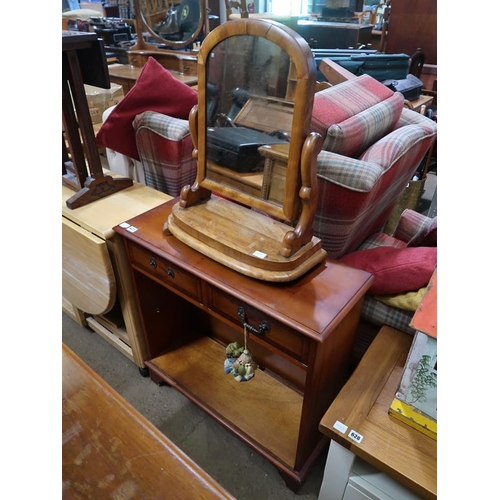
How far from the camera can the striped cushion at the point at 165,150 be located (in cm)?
135

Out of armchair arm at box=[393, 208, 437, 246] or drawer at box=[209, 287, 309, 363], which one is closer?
drawer at box=[209, 287, 309, 363]

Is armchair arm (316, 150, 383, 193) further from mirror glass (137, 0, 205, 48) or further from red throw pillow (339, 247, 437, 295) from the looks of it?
mirror glass (137, 0, 205, 48)

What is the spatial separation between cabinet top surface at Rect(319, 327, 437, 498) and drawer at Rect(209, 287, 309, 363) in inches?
7.4

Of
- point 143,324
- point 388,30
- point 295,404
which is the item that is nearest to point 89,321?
point 143,324

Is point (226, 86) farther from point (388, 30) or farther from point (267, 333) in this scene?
point (388, 30)

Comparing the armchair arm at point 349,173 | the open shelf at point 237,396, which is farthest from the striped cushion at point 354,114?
the open shelf at point 237,396

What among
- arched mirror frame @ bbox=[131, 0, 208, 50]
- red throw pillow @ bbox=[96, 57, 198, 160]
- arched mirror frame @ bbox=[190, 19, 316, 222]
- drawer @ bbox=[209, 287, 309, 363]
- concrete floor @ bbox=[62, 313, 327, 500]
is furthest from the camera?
arched mirror frame @ bbox=[131, 0, 208, 50]

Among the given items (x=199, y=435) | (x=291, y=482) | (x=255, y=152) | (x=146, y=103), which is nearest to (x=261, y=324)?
(x=255, y=152)

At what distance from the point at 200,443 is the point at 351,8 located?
4001 millimetres

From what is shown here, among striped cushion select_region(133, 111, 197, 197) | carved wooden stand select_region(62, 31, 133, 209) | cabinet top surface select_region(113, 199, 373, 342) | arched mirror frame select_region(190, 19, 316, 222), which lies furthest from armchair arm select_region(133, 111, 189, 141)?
cabinet top surface select_region(113, 199, 373, 342)

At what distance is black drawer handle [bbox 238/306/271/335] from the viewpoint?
0.93m

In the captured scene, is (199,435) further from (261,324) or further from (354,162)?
(354,162)

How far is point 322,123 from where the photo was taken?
1193 mm

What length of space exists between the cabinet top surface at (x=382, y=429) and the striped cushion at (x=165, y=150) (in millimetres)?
932
